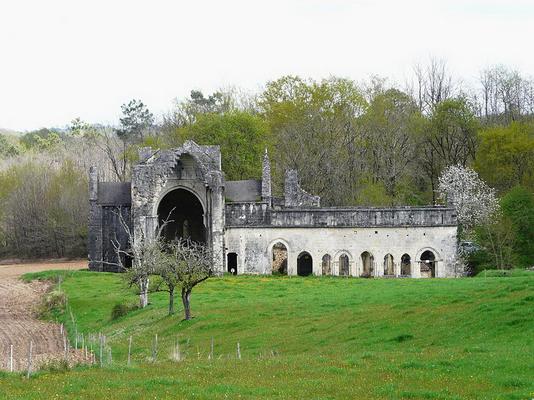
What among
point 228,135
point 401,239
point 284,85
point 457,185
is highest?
point 284,85

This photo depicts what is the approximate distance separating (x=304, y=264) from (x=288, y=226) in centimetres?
430

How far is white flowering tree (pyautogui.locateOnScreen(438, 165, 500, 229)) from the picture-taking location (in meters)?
75.6

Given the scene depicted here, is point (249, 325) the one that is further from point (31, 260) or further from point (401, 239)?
point (31, 260)

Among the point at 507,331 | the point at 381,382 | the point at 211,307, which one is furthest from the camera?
the point at 211,307

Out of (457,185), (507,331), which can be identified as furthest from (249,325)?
(457,185)

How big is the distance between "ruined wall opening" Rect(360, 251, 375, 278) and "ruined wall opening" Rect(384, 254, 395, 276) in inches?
40.5

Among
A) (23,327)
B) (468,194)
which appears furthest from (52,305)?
(468,194)

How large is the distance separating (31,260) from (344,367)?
240ft

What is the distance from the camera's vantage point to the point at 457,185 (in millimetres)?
78938

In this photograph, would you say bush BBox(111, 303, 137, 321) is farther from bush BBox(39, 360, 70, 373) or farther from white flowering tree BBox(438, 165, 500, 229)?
white flowering tree BBox(438, 165, 500, 229)

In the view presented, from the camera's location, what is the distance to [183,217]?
7638cm

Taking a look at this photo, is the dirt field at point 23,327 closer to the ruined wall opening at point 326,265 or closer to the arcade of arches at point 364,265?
the arcade of arches at point 364,265

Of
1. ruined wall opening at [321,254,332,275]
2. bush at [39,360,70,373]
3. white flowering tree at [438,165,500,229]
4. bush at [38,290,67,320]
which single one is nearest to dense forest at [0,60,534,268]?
white flowering tree at [438,165,500,229]

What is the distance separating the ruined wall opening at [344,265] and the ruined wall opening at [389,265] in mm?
2932
